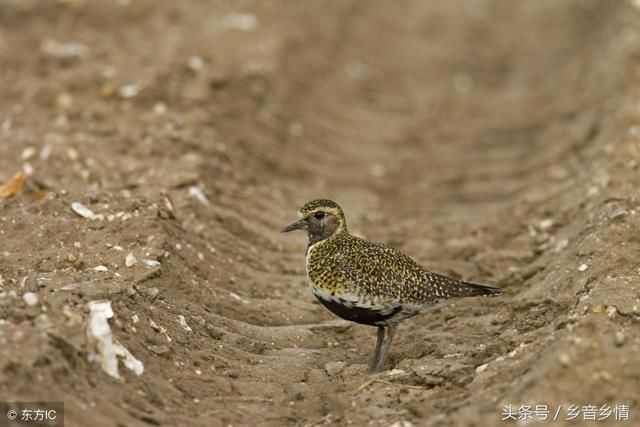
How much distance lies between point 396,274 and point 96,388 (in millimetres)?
2700

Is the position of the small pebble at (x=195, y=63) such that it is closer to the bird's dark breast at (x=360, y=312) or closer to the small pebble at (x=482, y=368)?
the bird's dark breast at (x=360, y=312)

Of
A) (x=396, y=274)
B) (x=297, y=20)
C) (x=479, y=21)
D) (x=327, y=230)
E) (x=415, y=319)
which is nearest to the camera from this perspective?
(x=396, y=274)

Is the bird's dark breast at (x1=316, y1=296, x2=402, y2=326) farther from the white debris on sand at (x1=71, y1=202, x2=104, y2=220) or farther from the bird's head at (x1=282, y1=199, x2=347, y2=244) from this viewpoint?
the white debris on sand at (x1=71, y1=202, x2=104, y2=220)

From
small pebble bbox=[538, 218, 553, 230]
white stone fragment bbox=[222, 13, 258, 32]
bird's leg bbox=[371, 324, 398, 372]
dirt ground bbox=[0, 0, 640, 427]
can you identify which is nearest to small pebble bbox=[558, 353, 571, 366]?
dirt ground bbox=[0, 0, 640, 427]

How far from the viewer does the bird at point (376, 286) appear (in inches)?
306

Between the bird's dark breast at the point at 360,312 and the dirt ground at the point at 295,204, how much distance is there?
0.39 meters

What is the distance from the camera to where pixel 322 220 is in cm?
847

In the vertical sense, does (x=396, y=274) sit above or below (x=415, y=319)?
above

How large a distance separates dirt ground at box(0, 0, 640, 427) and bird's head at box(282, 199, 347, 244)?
928 mm

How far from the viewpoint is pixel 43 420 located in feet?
19.0

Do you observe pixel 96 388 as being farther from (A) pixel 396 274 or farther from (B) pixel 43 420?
(A) pixel 396 274

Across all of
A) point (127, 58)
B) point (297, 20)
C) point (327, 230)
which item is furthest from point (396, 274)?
point (297, 20)

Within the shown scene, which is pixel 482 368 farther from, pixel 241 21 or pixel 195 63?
pixel 241 21

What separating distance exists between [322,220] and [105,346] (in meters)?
2.50
